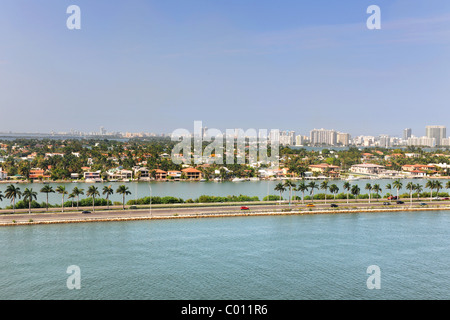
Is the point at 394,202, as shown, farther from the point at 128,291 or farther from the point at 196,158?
the point at 196,158

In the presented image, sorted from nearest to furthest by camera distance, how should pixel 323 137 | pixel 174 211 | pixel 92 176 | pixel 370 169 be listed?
pixel 174 211 < pixel 92 176 < pixel 370 169 < pixel 323 137

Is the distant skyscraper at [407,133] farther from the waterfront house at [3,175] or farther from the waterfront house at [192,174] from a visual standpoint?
the waterfront house at [3,175]

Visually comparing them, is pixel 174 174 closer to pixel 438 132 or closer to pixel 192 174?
pixel 192 174

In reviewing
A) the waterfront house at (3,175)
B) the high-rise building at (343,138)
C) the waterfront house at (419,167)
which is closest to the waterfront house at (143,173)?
the waterfront house at (3,175)

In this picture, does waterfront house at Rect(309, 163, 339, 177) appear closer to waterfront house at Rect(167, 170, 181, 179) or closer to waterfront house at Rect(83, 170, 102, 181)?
waterfront house at Rect(167, 170, 181, 179)

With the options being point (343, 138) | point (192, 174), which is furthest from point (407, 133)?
point (192, 174)

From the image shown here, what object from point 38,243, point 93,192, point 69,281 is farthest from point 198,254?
point 93,192
